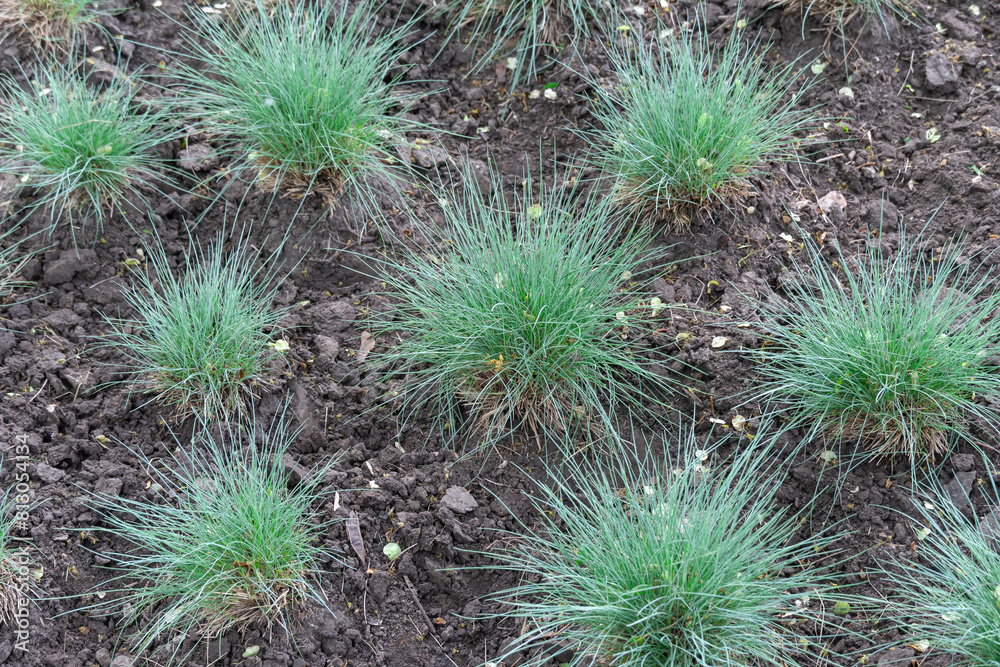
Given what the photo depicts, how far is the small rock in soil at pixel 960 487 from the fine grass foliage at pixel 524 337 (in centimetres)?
90

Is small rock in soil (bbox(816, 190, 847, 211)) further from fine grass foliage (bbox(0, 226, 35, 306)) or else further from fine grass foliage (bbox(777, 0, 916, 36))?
fine grass foliage (bbox(0, 226, 35, 306))

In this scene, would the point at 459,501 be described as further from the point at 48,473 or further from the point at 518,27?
the point at 518,27

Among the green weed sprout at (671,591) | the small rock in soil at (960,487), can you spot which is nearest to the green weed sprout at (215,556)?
the green weed sprout at (671,591)

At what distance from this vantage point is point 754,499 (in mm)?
2520

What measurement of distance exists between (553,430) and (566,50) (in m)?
1.82

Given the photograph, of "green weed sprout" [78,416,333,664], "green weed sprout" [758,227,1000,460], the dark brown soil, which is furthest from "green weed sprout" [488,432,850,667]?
"green weed sprout" [78,416,333,664]

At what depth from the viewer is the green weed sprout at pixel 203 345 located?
2.67 meters


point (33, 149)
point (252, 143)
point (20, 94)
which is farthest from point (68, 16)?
point (252, 143)

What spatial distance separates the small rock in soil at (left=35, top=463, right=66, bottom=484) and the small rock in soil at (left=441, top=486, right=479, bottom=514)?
1213 millimetres

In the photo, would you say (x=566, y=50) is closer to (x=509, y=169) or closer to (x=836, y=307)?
(x=509, y=169)

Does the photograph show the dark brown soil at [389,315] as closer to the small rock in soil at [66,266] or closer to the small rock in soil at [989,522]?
the small rock in soil at [66,266]

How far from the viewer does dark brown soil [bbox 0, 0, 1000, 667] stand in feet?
7.72

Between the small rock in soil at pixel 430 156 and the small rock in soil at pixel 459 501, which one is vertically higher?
the small rock in soil at pixel 430 156

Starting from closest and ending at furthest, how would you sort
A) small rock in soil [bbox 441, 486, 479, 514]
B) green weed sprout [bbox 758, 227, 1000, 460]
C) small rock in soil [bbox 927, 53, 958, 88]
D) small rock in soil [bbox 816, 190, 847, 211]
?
green weed sprout [bbox 758, 227, 1000, 460] < small rock in soil [bbox 441, 486, 479, 514] < small rock in soil [bbox 816, 190, 847, 211] < small rock in soil [bbox 927, 53, 958, 88]
